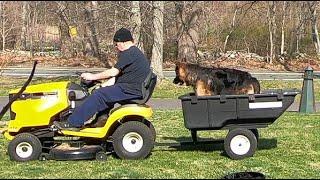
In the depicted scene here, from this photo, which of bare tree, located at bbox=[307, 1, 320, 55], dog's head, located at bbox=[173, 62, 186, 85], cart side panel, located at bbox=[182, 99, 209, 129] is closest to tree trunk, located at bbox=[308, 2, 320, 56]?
bare tree, located at bbox=[307, 1, 320, 55]

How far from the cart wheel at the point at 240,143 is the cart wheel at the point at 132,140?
995 mm

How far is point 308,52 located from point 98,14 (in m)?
14.8

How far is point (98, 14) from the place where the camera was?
2217cm

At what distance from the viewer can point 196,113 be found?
6820mm

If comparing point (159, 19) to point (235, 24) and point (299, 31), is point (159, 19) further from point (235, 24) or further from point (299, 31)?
point (299, 31)

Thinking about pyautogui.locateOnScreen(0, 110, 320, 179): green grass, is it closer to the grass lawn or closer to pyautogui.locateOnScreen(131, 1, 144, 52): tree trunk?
the grass lawn

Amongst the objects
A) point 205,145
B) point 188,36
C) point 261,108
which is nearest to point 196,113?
point 261,108

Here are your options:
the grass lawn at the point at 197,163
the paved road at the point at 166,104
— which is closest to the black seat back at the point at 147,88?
the grass lawn at the point at 197,163

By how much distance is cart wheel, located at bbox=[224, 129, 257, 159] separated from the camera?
6.86 metres

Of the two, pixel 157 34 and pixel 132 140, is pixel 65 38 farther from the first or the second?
pixel 132 140

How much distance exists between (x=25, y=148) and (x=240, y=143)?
273 cm

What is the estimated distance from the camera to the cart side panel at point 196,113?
22.2ft

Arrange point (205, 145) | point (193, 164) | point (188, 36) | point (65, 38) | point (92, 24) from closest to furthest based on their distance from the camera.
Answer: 1. point (193, 164)
2. point (205, 145)
3. point (188, 36)
4. point (92, 24)
5. point (65, 38)

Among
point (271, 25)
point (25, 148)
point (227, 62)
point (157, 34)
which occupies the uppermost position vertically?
point (157, 34)
